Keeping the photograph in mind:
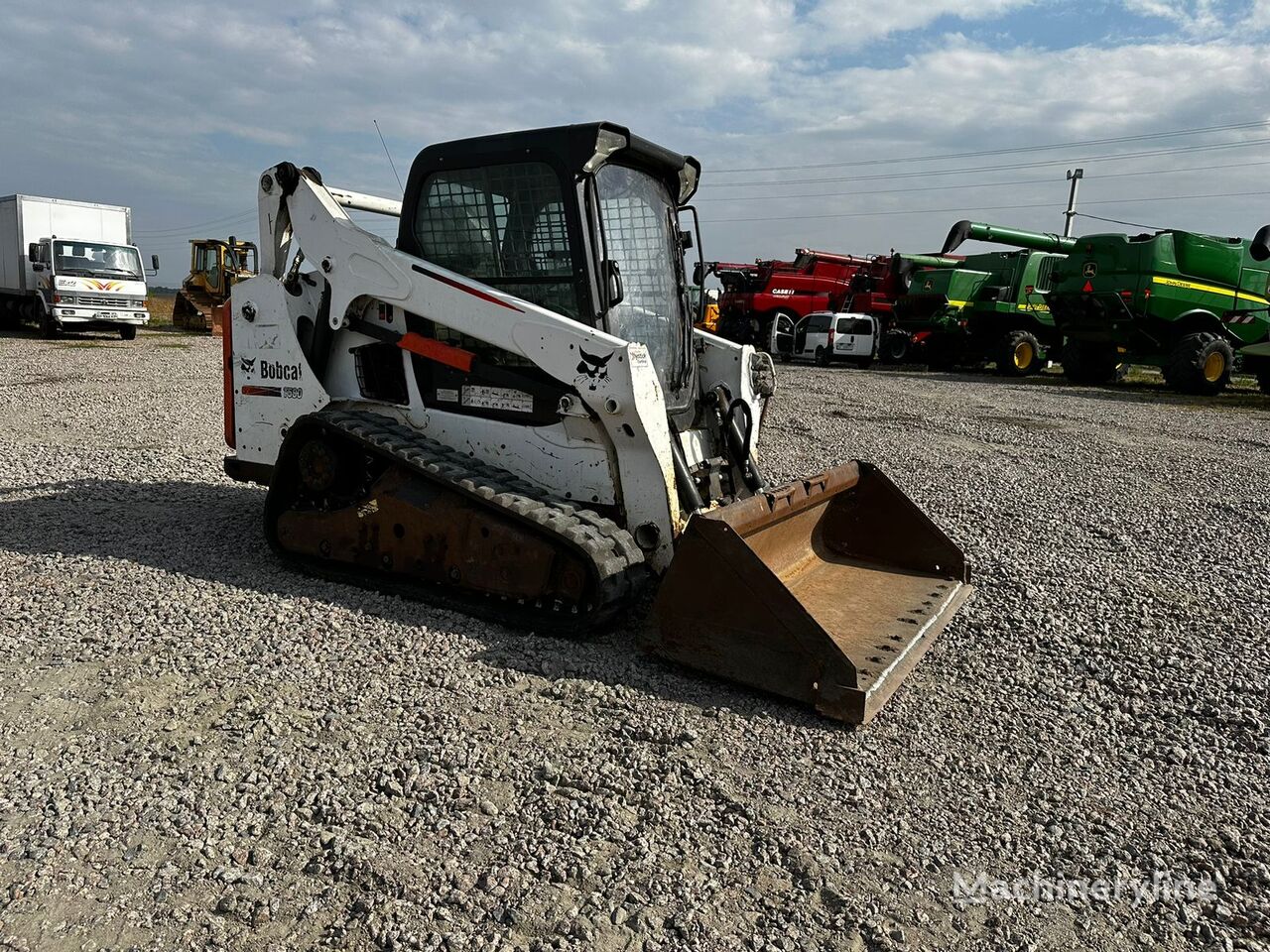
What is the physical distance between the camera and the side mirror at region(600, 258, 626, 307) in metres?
4.68

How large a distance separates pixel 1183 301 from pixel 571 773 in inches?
732

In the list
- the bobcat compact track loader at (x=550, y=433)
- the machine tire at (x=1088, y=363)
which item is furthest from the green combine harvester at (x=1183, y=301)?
the bobcat compact track loader at (x=550, y=433)

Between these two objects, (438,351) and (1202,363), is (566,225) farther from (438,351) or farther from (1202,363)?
(1202,363)

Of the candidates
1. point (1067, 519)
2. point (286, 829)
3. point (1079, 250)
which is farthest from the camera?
point (1079, 250)

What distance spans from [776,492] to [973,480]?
17.1 ft

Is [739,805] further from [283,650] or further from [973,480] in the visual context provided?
[973,480]

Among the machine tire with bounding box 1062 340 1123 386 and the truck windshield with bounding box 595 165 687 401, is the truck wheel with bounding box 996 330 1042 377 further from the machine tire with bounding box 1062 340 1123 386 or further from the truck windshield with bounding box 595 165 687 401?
the truck windshield with bounding box 595 165 687 401

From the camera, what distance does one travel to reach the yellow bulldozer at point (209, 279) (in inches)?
1120

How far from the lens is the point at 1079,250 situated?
62.4 feet

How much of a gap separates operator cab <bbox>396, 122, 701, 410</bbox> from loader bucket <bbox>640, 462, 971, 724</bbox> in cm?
109

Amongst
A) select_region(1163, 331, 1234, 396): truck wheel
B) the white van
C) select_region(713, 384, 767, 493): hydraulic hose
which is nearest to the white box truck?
the white van

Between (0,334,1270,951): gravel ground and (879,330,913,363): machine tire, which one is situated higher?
(879,330,913,363): machine tire

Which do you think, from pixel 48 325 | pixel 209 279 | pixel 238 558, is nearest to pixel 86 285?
pixel 48 325

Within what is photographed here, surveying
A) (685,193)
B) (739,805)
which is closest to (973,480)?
(685,193)
